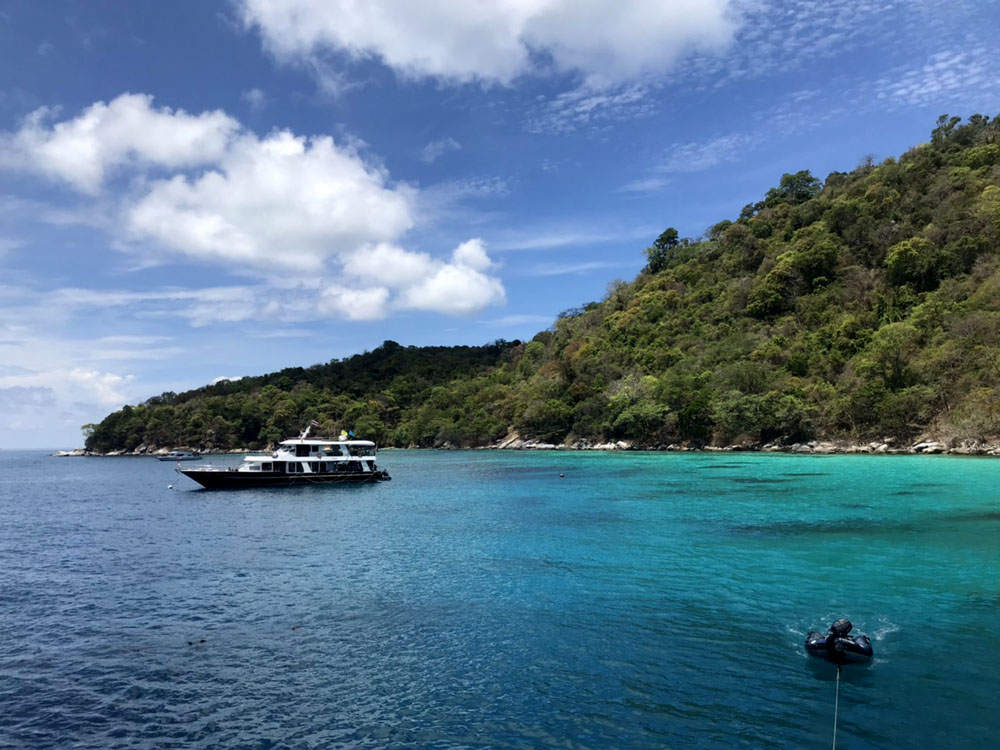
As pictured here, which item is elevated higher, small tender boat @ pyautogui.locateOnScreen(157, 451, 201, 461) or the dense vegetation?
the dense vegetation

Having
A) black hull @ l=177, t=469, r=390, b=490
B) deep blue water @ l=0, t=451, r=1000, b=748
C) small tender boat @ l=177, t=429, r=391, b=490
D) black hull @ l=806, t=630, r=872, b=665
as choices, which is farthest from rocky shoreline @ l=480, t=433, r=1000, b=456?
black hull @ l=806, t=630, r=872, b=665

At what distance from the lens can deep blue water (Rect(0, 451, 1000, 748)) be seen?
408 inches

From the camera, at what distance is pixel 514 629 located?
49.8ft

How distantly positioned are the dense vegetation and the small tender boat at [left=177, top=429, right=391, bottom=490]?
51996 mm

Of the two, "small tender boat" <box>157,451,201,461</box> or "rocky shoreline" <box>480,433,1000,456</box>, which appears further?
"small tender boat" <box>157,451,201,461</box>

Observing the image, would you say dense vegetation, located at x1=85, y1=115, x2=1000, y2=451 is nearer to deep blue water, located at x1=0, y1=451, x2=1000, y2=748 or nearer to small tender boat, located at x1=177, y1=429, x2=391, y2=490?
deep blue water, located at x1=0, y1=451, x2=1000, y2=748

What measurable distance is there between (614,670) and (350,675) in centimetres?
559

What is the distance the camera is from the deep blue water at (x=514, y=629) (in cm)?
1038

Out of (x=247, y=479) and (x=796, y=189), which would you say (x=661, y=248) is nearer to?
(x=796, y=189)

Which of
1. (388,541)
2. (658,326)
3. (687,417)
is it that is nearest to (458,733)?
(388,541)

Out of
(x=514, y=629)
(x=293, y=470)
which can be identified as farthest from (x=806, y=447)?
(x=514, y=629)

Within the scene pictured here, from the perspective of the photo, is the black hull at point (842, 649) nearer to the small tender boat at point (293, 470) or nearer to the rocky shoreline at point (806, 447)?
the small tender boat at point (293, 470)

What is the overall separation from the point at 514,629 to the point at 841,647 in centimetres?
733

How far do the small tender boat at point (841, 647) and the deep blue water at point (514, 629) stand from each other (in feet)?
1.64
